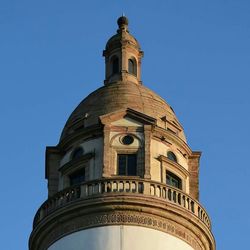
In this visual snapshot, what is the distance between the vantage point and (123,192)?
4278cm

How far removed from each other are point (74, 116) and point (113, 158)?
4613 millimetres

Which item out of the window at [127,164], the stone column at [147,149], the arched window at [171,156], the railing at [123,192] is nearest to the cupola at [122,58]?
the stone column at [147,149]

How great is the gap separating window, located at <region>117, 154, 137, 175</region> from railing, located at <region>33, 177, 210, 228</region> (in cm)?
133

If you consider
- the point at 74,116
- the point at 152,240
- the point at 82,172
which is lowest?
the point at 152,240

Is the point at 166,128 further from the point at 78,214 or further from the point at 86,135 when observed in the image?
the point at 78,214

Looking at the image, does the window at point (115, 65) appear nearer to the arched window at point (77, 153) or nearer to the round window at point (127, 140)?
the arched window at point (77, 153)

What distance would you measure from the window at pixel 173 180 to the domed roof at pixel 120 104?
2.53 meters

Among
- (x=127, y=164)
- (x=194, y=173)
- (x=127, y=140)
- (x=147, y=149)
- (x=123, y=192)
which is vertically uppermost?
(x=127, y=140)

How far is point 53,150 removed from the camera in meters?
47.4

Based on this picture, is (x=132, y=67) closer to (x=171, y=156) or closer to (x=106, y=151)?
(x=171, y=156)

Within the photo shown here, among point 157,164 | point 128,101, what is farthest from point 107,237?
point 128,101

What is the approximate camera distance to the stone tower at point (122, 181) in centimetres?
4253

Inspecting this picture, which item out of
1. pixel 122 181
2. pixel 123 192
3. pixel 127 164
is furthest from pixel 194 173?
pixel 123 192

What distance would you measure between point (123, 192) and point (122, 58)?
34.2ft
